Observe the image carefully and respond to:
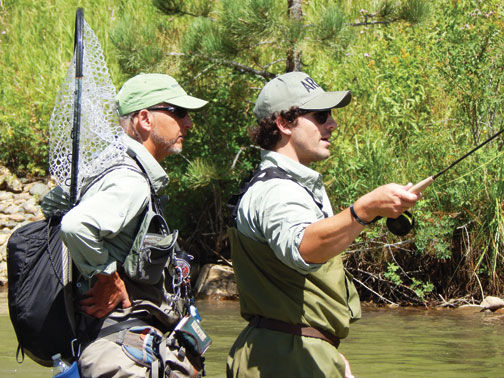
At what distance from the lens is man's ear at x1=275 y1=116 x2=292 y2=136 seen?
9.36 feet

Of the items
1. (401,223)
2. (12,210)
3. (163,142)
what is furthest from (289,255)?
(12,210)

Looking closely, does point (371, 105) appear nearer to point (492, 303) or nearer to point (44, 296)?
point (492, 303)

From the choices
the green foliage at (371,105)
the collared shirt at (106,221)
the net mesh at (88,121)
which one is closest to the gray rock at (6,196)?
the green foliage at (371,105)

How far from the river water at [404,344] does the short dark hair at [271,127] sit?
334cm

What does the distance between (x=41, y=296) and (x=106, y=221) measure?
413 mm

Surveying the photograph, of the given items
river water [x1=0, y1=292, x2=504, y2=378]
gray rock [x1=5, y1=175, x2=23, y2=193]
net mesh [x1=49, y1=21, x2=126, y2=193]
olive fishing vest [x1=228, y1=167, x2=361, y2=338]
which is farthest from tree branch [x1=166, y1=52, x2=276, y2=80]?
olive fishing vest [x1=228, y1=167, x2=361, y2=338]

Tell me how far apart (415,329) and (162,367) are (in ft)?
15.7

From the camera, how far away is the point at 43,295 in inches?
114

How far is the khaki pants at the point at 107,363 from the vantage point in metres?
2.76

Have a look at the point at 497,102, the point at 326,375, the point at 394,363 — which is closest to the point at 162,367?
the point at 326,375

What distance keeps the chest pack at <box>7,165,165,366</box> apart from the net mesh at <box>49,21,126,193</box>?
0.25 m

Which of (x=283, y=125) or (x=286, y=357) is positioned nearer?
(x=286, y=357)

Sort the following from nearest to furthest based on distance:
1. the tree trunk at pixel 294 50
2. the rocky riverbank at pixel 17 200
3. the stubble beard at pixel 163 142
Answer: the stubble beard at pixel 163 142 → the tree trunk at pixel 294 50 → the rocky riverbank at pixel 17 200

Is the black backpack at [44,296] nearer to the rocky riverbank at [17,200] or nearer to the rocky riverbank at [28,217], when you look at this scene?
the rocky riverbank at [28,217]
